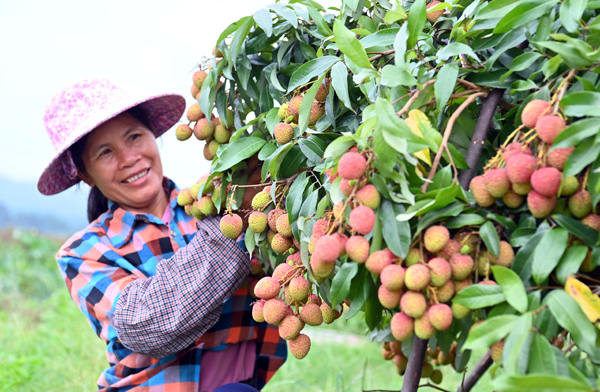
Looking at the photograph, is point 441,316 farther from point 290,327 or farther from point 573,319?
point 290,327

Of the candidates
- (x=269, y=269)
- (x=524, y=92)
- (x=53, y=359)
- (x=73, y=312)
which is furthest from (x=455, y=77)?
(x=73, y=312)

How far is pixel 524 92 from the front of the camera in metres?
0.84

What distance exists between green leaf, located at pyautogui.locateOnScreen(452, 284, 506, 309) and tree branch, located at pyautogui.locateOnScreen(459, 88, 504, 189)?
0.51ft

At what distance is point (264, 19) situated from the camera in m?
1.05

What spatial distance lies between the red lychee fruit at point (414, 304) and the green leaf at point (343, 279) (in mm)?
93

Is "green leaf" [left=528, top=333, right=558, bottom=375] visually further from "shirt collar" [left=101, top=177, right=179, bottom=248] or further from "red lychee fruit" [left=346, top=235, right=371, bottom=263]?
"shirt collar" [left=101, top=177, right=179, bottom=248]

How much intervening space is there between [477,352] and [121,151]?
2275mm

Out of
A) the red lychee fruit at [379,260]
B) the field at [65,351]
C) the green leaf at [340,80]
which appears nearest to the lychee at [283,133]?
the green leaf at [340,80]

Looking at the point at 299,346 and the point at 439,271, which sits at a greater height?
Answer: the point at 439,271

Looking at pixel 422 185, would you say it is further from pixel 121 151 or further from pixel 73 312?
pixel 73 312

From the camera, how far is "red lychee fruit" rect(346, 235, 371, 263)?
73 cm

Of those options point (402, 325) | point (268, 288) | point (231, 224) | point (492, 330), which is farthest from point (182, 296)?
point (492, 330)

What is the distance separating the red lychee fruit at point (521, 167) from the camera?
0.68 metres

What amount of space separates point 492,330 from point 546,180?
0.60ft
